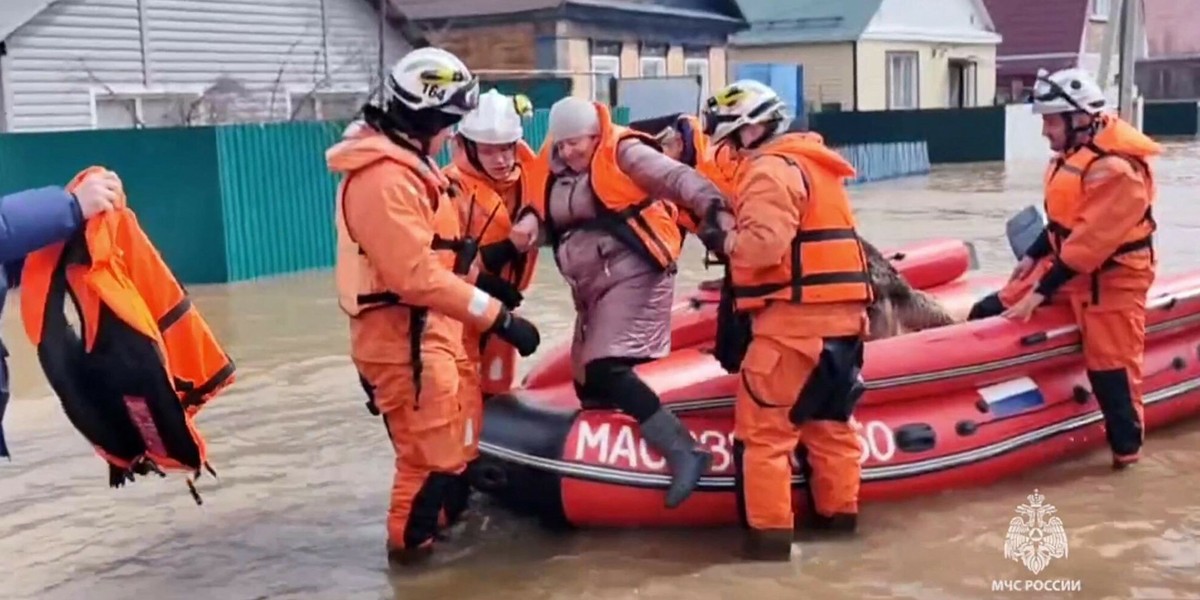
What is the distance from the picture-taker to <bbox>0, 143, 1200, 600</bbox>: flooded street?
4926 mm

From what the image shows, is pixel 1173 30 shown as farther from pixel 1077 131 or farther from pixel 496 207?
pixel 496 207

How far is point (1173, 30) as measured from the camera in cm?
4800

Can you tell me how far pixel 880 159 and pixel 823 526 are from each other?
2058 cm

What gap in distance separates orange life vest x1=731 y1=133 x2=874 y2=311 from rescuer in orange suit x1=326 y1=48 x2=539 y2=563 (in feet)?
2.67

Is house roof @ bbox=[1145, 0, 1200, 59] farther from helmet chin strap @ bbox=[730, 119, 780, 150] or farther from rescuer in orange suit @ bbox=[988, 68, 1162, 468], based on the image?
helmet chin strap @ bbox=[730, 119, 780, 150]

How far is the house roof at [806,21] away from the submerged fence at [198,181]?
1929cm

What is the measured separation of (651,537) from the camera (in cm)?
541

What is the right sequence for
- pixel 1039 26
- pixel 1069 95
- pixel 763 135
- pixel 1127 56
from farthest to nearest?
1. pixel 1039 26
2. pixel 1127 56
3. pixel 1069 95
4. pixel 763 135

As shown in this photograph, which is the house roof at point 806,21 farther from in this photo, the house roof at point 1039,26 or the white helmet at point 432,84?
the white helmet at point 432,84

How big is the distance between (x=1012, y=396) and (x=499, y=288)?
222cm

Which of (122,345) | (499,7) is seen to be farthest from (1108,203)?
(499,7)

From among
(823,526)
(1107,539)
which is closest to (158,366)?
(823,526)

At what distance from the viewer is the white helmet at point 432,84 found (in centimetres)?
473

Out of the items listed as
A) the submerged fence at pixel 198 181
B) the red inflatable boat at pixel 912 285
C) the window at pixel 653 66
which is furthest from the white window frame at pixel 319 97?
the red inflatable boat at pixel 912 285
